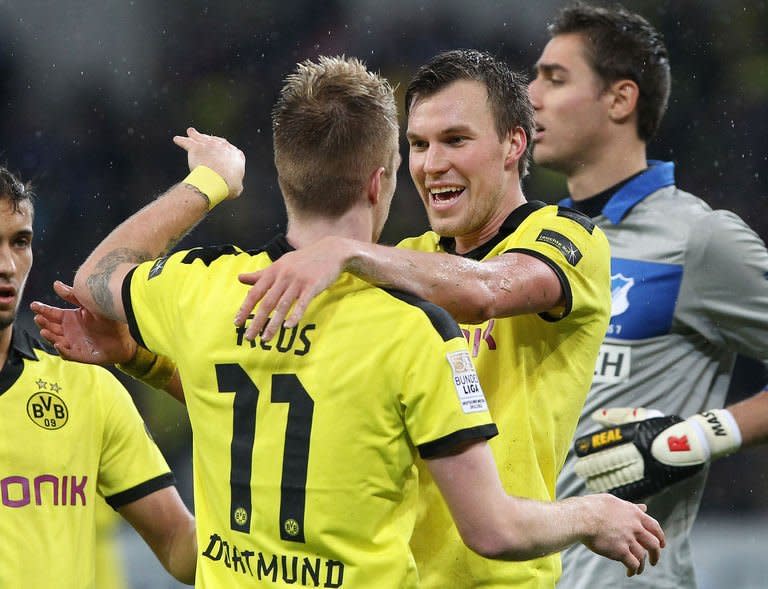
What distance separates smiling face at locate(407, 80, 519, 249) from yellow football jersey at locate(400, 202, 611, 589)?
10 cm

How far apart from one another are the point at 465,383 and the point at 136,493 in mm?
1295

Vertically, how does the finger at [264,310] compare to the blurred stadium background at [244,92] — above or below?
below

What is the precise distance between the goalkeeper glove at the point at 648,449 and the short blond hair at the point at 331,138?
5.29ft

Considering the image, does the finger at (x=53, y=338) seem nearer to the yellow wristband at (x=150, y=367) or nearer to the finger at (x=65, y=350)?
the finger at (x=65, y=350)

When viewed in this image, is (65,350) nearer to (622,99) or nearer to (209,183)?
(209,183)

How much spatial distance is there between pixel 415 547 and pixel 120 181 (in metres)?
5.65

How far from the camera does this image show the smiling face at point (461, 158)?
2.51 m

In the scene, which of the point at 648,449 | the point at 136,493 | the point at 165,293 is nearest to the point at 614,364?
the point at 648,449

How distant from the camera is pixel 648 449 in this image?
3365mm

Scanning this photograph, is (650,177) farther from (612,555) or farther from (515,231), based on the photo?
(612,555)

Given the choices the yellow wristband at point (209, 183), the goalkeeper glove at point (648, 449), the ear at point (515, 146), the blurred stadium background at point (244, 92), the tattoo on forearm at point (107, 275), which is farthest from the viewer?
the blurred stadium background at point (244, 92)

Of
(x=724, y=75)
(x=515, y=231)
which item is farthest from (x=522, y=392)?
(x=724, y=75)

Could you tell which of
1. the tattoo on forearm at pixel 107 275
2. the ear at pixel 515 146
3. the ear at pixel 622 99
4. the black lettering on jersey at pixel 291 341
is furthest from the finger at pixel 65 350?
the ear at pixel 622 99

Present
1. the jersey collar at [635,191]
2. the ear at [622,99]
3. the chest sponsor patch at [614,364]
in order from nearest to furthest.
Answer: the chest sponsor patch at [614,364] → the jersey collar at [635,191] → the ear at [622,99]
